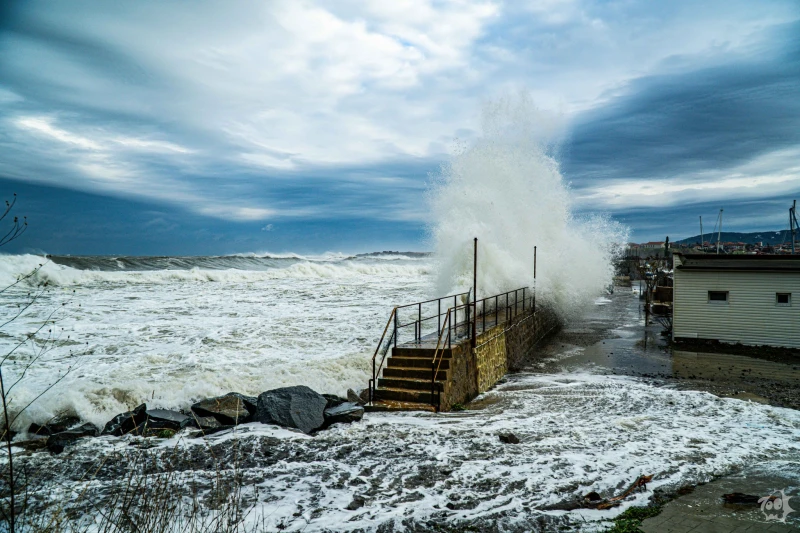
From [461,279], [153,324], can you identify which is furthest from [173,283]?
Answer: [461,279]

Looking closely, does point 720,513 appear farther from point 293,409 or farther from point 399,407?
point 293,409

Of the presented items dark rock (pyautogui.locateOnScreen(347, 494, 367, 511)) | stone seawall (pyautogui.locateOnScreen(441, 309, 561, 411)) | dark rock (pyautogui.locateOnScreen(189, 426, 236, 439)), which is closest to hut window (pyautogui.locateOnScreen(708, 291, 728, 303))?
stone seawall (pyautogui.locateOnScreen(441, 309, 561, 411))

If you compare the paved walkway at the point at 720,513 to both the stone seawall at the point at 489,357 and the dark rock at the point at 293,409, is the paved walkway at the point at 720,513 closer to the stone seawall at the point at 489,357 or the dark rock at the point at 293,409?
the stone seawall at the point at 489,357

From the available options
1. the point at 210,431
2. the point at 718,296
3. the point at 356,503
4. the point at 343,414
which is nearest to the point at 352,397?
the point at 343,414

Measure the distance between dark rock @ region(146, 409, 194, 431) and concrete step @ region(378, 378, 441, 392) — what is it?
389 cm

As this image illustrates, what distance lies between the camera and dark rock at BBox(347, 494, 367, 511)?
5568mm

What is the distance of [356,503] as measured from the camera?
567 centimetres

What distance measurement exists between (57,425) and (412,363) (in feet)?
22.7

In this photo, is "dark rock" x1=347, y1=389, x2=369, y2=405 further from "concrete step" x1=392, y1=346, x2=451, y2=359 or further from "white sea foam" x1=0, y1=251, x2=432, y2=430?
"concrete step" x1=392, y1=346, x2=451, y2=359

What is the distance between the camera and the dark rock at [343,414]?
28.8ft

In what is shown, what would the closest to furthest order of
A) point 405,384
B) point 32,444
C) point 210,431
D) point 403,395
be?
point 32,444 < point 210,431 < point 403,395 < point 405,384

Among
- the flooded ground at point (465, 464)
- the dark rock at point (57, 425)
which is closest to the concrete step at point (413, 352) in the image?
the flooded ground at point (465, 464)

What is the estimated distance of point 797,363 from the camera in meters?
16.1

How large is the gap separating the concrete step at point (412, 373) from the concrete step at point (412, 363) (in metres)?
0.06
